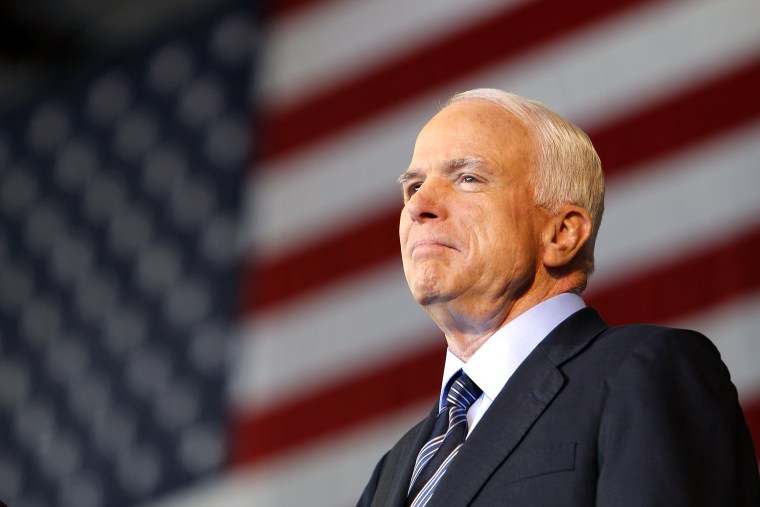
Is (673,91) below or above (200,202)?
below

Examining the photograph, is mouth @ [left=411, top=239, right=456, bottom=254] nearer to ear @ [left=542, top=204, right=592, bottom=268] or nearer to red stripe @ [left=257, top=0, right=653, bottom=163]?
ear @ [left=542, top=204, right=592, bottom=268]

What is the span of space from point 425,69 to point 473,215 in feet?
7.42

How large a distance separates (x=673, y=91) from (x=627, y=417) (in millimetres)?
2022


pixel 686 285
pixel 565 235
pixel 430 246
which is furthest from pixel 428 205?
pixel 686 285

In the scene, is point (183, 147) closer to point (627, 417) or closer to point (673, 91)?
point (673, 91)

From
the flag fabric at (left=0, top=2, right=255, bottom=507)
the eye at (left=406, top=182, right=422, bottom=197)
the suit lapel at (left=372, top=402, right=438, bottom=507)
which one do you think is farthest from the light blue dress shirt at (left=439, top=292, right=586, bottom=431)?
the flag fabric at (left=0, top=2, right=255, bottom=507)

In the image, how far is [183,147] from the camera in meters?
4.34

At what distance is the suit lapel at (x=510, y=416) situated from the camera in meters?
1.25

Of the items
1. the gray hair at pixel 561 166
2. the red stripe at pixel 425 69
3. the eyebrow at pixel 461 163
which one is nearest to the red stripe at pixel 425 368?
the red stripe at pixel 425 69

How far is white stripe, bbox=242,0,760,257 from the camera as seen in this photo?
306 centimetres

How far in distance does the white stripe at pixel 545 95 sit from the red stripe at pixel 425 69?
0.04 metres

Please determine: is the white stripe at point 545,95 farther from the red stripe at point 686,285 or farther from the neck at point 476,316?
the neck at point 476,316

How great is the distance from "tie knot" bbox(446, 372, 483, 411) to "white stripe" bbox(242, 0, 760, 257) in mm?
1817

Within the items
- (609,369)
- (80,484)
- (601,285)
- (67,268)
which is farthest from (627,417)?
(67,268)
